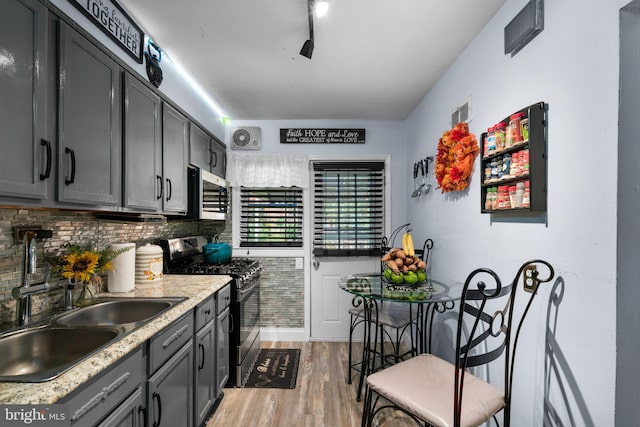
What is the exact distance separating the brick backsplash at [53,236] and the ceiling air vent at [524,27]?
2.49 m

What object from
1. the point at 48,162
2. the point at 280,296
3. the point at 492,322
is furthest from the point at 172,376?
the point at 280,296

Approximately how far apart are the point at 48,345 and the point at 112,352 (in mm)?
448

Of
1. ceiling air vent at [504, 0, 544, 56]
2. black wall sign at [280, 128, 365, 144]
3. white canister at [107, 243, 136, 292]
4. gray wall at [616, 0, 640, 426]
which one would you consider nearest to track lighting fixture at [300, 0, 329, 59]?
ceiling air vent at [504, 0, 544, 56]

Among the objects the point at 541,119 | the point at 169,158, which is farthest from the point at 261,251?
the point at 541,119

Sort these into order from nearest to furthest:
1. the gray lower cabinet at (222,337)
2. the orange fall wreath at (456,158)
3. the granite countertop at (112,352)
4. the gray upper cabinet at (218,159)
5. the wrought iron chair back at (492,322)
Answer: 1. the granite countertop at (112,352)
2. the wrought iron chair back at (492,322)
3. the orange fall wreath at (456,158)
4. the gray lower cabinet at (222,337)
5. the gray upper cabinet at (218,159)

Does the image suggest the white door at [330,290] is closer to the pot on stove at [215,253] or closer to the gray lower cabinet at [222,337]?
the pot on stove at [215,253]

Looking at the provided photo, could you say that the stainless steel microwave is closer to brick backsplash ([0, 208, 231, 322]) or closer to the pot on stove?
the pot on stove

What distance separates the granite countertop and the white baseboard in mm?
1730

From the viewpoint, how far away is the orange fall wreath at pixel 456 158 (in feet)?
6.76

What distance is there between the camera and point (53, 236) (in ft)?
5.35

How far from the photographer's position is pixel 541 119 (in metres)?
1.39

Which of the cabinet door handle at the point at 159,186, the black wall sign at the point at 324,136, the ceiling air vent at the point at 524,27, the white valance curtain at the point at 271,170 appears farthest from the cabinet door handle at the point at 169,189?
the ceiling air vent at the point at 524,27

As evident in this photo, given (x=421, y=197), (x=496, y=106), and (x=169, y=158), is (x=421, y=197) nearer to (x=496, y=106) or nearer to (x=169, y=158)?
(x=496, y=106)

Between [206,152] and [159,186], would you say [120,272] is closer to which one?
[159,186]
